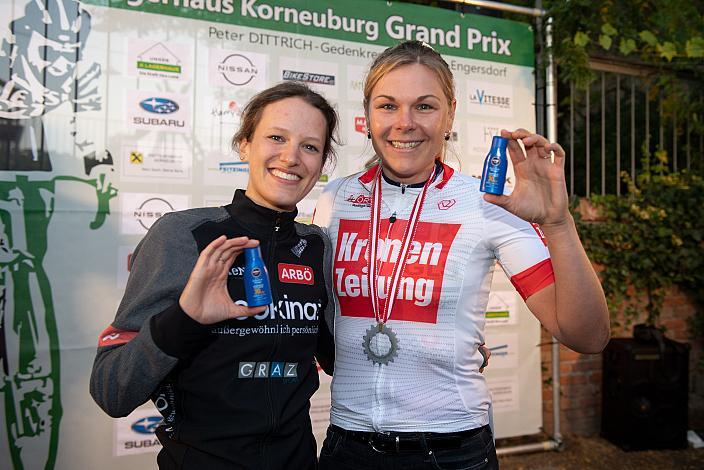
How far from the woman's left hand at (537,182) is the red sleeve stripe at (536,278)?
173 mm

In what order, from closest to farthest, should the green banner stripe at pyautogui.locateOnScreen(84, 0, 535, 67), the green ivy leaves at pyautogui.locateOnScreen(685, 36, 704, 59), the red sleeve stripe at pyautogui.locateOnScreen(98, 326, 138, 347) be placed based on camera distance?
the red sleeve stripe at pyautogui.locateOnScreen(98, 326, 138, 347) → the green banner stripe at pyautogui.locateOnScreen(84, 0, 535, 67) → the green ivy leaves at pyautogui.locateOnScreen(685, 36, 704, 59)

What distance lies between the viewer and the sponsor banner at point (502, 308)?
4.17 m

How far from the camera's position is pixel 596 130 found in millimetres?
5176

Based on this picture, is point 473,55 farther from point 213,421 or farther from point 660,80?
point 213,421

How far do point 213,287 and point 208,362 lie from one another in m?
0.24

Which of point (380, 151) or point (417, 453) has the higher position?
point (380, 151)

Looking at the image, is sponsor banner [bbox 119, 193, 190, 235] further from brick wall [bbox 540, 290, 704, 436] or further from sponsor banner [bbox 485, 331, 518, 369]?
brick wall [bbox 540, 290, 704, 436]

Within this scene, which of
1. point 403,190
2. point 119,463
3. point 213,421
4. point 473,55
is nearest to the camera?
point 213,421

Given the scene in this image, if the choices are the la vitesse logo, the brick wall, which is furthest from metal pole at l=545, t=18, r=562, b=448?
the la vitesse logo

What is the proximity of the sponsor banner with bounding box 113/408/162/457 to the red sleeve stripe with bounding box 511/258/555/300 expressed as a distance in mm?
2706

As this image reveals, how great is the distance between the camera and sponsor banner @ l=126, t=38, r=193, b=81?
334cm

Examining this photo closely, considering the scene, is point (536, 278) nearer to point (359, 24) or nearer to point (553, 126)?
point (359, 24)

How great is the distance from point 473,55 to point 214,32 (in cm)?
199

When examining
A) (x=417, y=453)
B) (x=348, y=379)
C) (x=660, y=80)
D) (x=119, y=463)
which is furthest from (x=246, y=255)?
(x=660, y=80)
